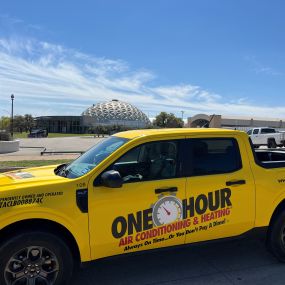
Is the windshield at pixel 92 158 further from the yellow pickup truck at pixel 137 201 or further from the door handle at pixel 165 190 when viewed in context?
the door handle at pixel 165 190

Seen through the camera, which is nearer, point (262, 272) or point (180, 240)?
point (180, 240)

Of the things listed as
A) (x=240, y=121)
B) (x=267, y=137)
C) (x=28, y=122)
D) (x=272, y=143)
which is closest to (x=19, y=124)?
(x=28, y=122)

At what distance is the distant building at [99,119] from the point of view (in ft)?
411

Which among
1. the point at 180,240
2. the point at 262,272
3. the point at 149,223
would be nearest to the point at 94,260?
the point at 149,223

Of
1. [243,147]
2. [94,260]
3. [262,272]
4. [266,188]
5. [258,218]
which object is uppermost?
[243,147]

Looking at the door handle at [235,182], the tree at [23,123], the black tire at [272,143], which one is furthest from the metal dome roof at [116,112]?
the door handle at [235,182]

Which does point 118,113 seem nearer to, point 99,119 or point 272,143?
point 99,119

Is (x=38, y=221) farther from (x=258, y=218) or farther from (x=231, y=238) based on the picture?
(x=258, y=218)

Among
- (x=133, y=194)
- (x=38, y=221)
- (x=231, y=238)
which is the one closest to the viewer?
(x=38, y=221)

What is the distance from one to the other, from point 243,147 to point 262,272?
1517 millimetres

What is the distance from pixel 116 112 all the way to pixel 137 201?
15878 centimetres

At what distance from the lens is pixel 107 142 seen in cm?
488

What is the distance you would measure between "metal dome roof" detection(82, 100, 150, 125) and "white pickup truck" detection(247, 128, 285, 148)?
119m

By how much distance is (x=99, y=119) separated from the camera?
143 metres
